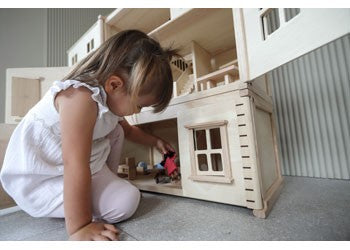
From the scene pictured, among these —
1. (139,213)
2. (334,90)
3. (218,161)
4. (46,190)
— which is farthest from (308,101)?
(46,190)

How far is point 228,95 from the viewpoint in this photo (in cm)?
46

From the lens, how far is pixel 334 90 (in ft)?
2.35

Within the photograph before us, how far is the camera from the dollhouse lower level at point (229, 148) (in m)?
0.42

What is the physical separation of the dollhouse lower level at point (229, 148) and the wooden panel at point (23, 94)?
58cm

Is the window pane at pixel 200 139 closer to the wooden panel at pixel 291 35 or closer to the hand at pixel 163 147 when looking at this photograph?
the hand at pixel 163 147

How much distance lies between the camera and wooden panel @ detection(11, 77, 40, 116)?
798 mm

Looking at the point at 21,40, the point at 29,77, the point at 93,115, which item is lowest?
the point at 93,115

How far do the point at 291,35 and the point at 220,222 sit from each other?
1.23ft

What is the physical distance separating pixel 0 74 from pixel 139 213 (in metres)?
1.38

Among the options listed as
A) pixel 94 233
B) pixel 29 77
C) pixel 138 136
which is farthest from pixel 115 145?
pixel 29 77

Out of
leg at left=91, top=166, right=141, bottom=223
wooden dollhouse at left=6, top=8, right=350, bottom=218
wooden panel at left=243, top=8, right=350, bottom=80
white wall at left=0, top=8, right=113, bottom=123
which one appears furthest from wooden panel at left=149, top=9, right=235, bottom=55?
white wall at left=0, top=8, right=113, bottom=123

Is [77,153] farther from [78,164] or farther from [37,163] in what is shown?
[37,163]
